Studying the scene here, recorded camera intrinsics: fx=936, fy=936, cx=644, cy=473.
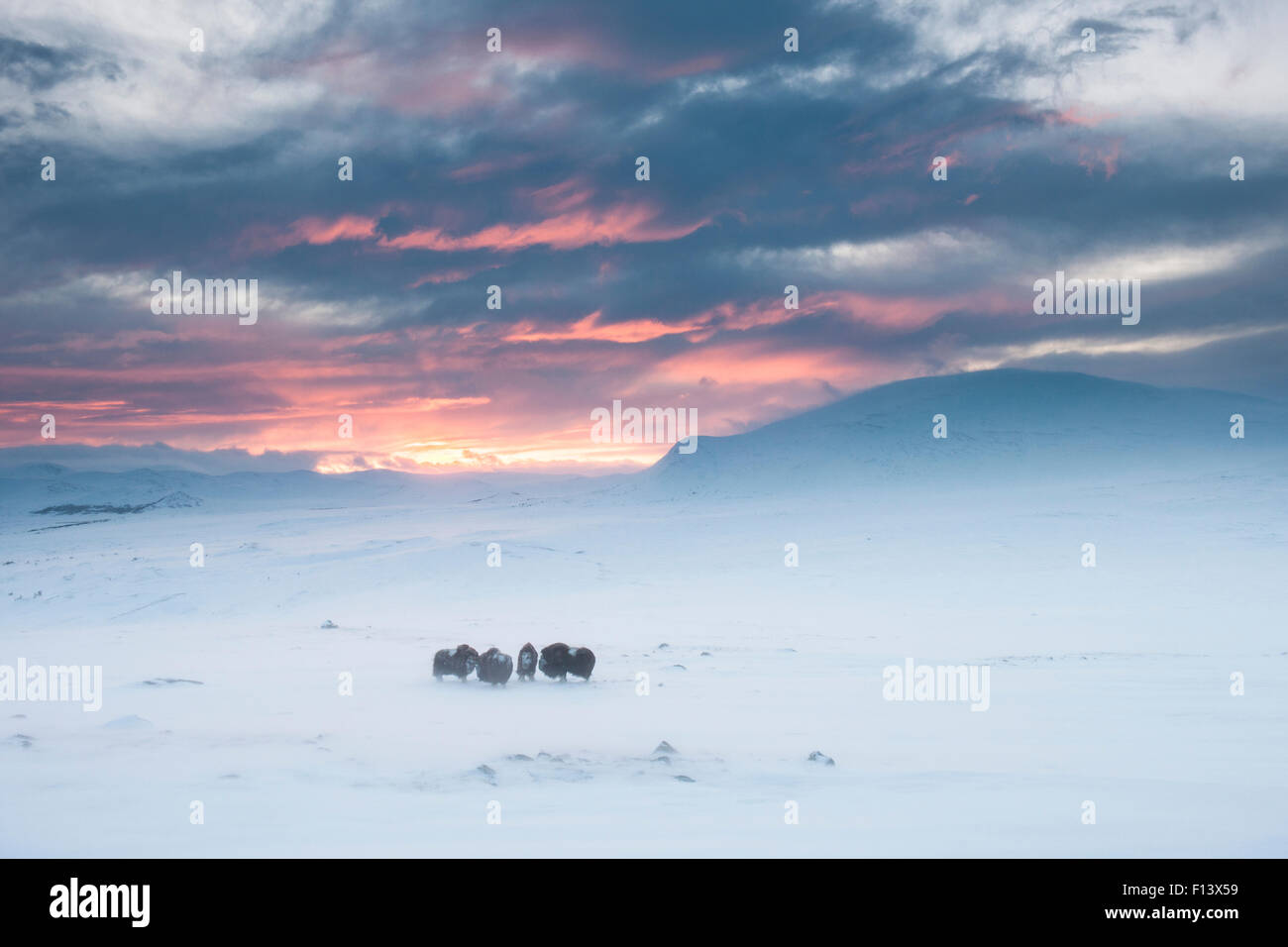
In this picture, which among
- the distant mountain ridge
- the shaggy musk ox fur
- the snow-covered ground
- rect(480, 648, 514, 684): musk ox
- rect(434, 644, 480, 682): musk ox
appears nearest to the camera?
the snow-covered ground

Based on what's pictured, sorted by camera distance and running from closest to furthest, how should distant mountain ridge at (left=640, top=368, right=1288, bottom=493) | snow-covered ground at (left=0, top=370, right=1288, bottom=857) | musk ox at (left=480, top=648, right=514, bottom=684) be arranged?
snow-covered ground at (left=0, top=370, right=1288, bottom=857), musk ox at (left=480, top=648, right=514, bottom=684), distant mountain ridge at (left=640, top=368, right=1288, bottom=493)

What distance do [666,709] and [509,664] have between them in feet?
10.6

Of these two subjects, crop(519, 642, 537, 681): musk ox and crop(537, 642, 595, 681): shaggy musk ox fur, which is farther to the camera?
crop(519, 642, 537, 681): musk ox

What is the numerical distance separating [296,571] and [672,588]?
15.7 m

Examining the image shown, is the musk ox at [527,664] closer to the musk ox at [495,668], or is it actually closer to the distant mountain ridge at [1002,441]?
the musk ox at [495,668]

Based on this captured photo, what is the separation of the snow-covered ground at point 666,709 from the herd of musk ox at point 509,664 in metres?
0.36

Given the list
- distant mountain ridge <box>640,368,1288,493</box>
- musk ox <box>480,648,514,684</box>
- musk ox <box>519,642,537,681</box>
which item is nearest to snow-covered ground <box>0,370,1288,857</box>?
musk ox <box>480,648,514,684</box>

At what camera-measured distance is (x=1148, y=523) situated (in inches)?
1825

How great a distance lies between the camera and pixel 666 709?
43.9 feet

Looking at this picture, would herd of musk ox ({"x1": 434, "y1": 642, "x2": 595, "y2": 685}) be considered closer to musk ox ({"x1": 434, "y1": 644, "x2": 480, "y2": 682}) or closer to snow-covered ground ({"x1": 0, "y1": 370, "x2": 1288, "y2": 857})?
musk ox ({"x1": 434, "y1": 644, "x2": 480, "y2": 682})

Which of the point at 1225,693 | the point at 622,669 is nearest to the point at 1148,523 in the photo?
the point at 1225,693

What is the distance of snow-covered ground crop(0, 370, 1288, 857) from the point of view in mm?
7895

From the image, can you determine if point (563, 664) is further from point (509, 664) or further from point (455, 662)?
point (455, 662)

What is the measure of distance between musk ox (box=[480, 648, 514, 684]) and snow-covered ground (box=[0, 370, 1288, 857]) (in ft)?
0.92
